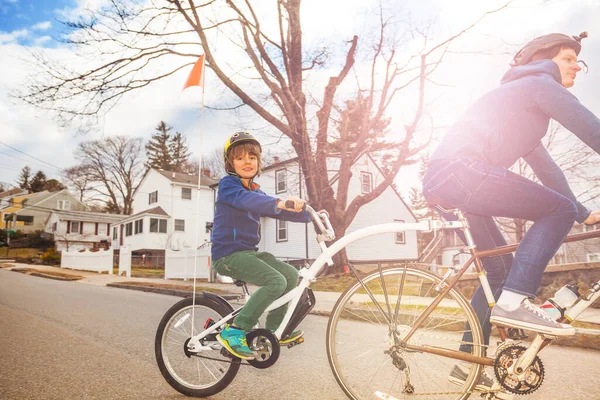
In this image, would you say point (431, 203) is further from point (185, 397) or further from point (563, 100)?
point (185, 397)

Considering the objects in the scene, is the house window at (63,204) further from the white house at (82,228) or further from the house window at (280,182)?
the house window at (280,182)

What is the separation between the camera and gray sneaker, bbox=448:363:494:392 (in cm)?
257

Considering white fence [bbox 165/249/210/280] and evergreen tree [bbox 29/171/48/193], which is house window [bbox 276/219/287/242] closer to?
white fence [bbox 165/249/210/280]

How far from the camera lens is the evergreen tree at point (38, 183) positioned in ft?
271

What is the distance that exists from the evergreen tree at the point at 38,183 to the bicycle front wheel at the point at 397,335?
94469 mm

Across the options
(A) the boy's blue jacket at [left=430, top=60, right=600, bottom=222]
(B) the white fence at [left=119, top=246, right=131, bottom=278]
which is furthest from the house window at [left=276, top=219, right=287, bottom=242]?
(A) the boy's blue jacket at [left=430, top=60, right=600, bottom=222]

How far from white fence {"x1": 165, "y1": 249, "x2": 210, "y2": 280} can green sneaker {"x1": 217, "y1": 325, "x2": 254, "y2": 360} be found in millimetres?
17056

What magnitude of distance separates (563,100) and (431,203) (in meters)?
0.95

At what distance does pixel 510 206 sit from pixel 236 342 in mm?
1947

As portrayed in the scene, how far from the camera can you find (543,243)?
2.45m

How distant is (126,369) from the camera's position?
146 inches

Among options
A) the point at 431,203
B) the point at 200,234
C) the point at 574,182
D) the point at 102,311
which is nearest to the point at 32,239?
the point at 200,234

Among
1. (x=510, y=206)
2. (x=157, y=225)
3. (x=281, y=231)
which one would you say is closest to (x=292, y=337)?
(x=510, y=206)

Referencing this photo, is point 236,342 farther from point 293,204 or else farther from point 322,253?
point 293,204
